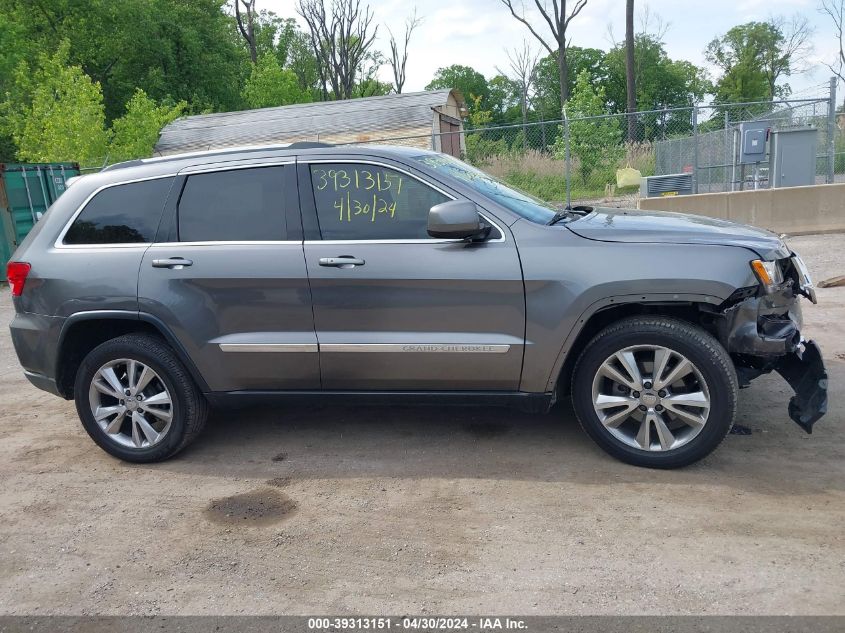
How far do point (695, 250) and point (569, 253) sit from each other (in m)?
0.66

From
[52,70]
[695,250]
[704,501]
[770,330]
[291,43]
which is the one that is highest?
[291,43]

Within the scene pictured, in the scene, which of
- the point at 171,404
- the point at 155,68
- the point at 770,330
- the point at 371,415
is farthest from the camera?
the point at 155,68

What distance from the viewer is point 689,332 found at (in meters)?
3.71

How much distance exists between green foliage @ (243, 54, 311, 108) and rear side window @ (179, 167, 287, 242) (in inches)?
1348

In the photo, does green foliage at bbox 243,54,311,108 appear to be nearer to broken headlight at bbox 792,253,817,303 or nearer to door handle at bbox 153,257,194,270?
door handle at bbox 153,257,194,270

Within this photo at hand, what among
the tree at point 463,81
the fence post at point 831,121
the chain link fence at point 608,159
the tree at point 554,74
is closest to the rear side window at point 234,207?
the fence post at point 831,121

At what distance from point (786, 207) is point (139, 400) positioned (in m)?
10.5

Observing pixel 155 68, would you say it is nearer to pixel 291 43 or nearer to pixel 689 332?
pixel 291 43

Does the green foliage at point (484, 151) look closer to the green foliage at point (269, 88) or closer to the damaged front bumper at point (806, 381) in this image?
the damaged front bumper at point (806, 381)

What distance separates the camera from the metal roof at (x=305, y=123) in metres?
Result: 23.1

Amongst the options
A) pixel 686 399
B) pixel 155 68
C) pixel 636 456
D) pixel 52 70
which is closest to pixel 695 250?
pixel 686 399

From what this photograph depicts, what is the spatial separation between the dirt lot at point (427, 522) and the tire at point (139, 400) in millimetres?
166

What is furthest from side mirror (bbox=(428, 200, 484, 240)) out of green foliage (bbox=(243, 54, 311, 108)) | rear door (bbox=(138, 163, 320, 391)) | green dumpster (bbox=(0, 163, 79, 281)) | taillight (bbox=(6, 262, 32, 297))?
green foliage (bbox=(243, 54, 311, 108))

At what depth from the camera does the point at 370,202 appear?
160 inches
